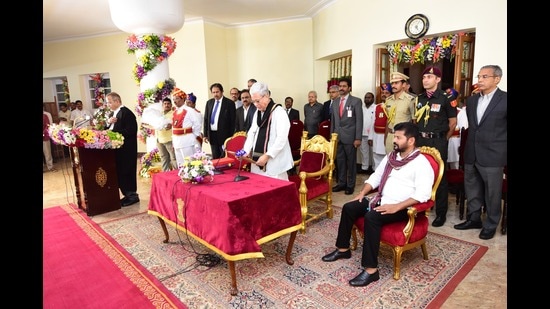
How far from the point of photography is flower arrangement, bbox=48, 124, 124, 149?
4.04 meters

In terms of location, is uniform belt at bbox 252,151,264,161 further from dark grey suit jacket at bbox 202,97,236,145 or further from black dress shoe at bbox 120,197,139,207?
black dress shoe at bbox 120,197,139,207

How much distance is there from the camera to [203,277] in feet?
9.32

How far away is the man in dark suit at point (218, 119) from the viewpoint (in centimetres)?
568

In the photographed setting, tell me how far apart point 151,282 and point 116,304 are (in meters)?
0.33

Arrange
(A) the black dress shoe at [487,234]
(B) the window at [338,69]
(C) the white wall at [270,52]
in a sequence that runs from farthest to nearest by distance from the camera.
A: 1. (B) the window at [338,69]
2. (C) the white wall at [270,52]
3. (A) the black dress shoe at [487,234]

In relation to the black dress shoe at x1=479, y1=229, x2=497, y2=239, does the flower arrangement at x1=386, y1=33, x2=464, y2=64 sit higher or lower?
higher

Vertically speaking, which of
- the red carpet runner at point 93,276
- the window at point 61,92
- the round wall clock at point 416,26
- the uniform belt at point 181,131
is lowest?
the red carpet runner at point 93,276

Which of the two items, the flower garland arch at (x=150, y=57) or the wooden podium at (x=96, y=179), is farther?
the flower garland arch at (x=150, y=57)

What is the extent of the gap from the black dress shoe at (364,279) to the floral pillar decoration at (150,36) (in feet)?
15.9

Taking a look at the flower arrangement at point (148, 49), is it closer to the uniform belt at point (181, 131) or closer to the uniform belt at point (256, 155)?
the uniform belt at point (181, 131)

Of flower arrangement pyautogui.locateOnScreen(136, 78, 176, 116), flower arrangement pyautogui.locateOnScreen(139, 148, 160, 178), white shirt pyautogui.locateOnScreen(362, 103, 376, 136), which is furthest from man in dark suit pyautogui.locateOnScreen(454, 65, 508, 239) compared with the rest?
flower arrangement pyautogui.locateOnScreen(139, 148, 160, 178)

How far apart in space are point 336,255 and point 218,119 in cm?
343

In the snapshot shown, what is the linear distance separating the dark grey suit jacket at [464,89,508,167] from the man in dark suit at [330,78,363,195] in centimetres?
173

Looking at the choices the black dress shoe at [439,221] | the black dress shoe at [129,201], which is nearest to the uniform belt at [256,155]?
the black dress shoe at [439,221]
